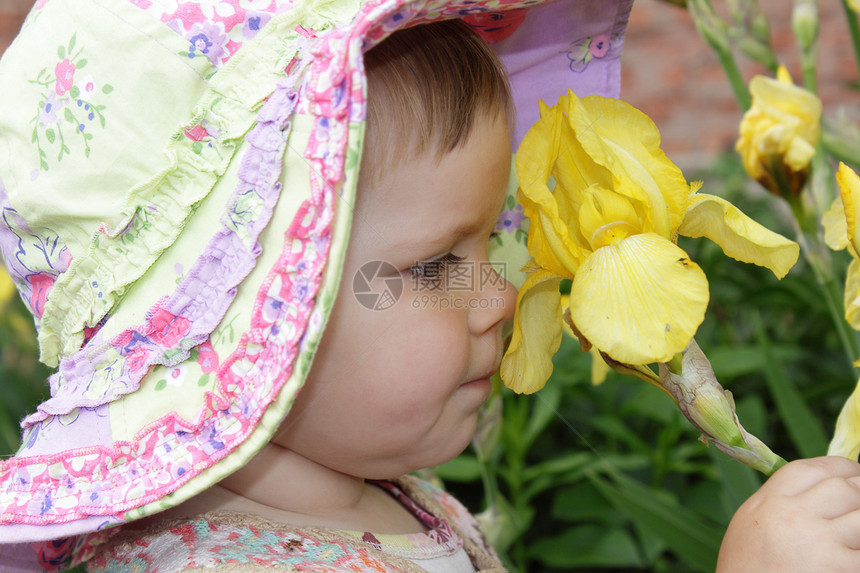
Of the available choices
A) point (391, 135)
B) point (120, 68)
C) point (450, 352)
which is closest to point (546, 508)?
point (450, 352)

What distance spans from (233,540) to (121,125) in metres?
0.34

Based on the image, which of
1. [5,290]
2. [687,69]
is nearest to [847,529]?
[5,290]

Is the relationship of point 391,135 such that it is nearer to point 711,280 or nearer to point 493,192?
point 493,192

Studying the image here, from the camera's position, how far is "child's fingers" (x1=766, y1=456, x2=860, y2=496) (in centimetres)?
54

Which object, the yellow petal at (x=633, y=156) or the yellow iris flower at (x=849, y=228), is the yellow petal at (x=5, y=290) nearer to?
the yellow petal at (x=633, y=156)

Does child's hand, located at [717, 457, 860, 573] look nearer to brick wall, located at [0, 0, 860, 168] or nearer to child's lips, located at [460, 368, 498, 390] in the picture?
child's lips, located at [460, 368, 498, 390]

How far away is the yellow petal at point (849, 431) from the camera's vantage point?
0.55 m

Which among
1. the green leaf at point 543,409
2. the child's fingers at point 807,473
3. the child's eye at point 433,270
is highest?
the child's eye at point 433,270

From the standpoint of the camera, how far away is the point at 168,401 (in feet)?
2.04

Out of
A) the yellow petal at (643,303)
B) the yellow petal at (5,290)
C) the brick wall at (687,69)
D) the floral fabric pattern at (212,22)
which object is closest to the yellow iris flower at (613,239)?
the yellow petal at (643,303)

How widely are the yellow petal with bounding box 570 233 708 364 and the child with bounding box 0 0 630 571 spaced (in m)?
0.14

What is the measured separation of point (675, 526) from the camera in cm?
82

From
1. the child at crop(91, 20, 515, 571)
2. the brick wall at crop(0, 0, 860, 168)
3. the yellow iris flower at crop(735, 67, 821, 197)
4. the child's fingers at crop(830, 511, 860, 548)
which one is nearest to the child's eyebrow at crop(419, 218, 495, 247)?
the child at crop(91, 20, 515, 571)

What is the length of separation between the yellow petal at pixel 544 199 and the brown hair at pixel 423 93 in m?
0.06
